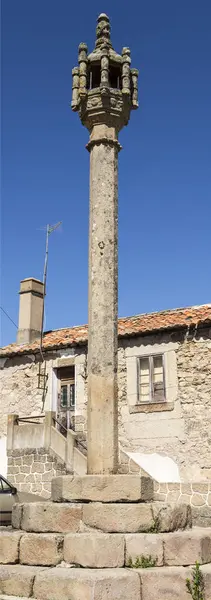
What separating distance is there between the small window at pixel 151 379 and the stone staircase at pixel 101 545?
29.2 ft

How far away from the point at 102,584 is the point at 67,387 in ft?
40.0

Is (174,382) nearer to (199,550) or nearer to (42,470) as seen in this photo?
(42,470)

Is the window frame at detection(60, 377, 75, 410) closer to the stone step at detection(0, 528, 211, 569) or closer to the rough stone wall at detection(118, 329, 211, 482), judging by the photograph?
the rough stone wall at detection(118, 329, 211, 482)

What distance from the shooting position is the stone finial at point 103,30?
7.49 meters

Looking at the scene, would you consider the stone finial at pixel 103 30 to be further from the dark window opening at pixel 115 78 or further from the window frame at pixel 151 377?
the window frame at pixel 151 377

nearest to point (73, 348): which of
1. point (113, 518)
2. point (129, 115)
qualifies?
point (129, 115)

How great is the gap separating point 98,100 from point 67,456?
9.49 metres

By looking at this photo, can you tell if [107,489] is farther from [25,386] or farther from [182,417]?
[25,386]

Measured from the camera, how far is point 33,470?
48.7 feet

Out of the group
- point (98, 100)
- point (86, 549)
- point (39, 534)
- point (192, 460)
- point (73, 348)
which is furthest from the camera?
point (73, 348)

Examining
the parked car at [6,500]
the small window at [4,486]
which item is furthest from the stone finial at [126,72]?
the small window at [4,486]

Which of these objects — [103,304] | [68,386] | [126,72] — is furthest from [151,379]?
[126,72]

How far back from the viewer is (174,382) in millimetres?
14773

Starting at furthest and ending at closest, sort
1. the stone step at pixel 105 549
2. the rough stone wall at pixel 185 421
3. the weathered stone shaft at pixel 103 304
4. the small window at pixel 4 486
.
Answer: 1. the rough stone wall at pixel 185 421
2. the small window at pixel 4 486
3. the weathered stone shaft at pixel 103 304
4. the stone step at pixel 105 549
